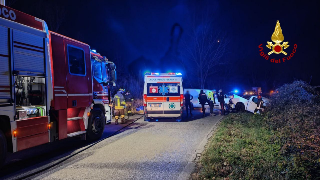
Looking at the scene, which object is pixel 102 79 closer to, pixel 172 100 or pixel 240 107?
pixel 172 100

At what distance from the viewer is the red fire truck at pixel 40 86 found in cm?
509

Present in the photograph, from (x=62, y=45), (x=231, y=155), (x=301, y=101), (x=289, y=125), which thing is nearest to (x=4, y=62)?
(x=62, y=45)

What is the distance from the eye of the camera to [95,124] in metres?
8.25

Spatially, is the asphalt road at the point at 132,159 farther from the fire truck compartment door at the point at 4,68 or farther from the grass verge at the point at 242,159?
the fire truck compartment door at the point at 4,68

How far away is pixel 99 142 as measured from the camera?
26.4 ft

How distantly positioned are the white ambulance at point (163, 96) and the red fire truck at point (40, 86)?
186 inches

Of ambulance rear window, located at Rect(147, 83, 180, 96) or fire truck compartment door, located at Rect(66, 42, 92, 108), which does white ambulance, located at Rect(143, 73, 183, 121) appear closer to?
ambulance rear window, located at Rect(147, 83, 180, 96)

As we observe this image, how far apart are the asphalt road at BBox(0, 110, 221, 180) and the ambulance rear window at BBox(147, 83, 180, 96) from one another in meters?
4.27

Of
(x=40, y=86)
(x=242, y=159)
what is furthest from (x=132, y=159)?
(x=40, y=86)

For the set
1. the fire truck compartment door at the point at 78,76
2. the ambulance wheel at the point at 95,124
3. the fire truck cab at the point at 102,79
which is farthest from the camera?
the fire truck cab at the point at 102,79

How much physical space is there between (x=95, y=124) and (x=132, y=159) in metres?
2.81

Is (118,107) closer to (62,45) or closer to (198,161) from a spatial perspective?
(62,45)

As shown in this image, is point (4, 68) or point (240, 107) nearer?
point (4, 68)

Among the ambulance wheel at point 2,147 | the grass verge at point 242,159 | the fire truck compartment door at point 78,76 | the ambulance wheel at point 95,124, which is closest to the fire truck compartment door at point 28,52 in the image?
the fire truck compartment door at point 78,76
